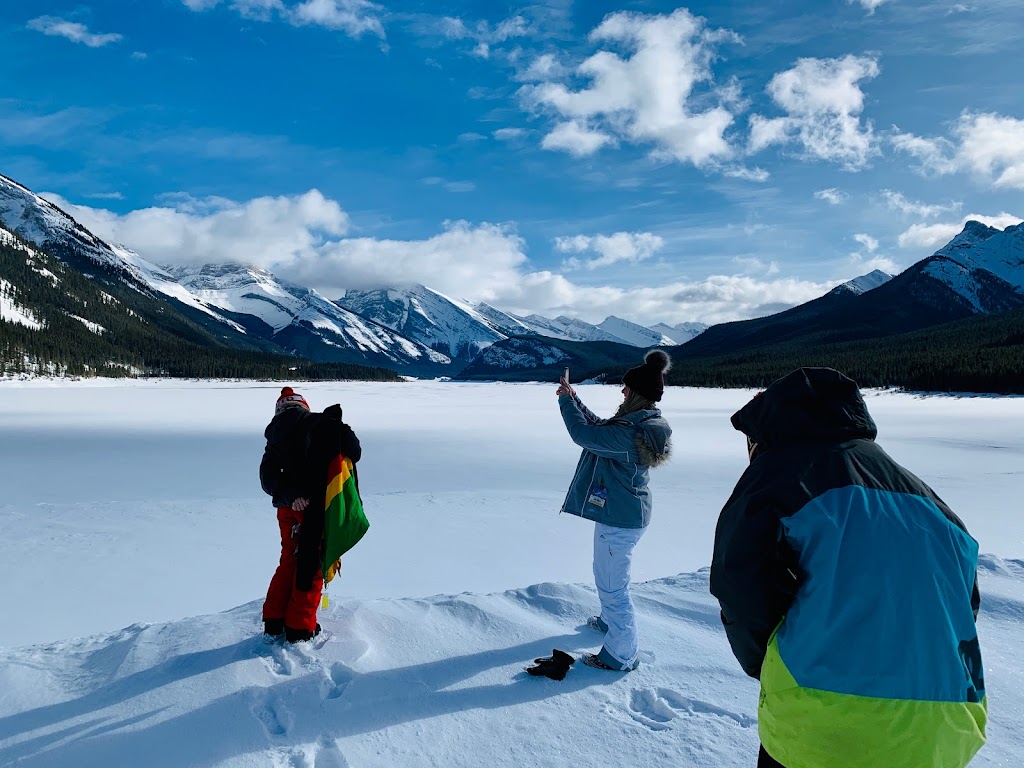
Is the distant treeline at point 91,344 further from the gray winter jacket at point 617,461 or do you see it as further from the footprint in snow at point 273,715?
the gray winter jacket at point 617,461

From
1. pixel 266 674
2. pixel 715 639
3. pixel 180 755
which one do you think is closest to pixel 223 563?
pixel 266 674

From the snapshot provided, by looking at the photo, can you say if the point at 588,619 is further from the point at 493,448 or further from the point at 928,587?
the point at 493,448

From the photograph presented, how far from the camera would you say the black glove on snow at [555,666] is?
12.0 feet

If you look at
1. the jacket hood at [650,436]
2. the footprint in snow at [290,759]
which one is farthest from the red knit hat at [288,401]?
the jacket hood at [650,436]

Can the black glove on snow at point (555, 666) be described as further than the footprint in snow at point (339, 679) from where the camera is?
Yes

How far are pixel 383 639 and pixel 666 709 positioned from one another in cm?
199

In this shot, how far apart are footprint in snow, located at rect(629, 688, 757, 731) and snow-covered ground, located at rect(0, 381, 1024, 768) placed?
1cm

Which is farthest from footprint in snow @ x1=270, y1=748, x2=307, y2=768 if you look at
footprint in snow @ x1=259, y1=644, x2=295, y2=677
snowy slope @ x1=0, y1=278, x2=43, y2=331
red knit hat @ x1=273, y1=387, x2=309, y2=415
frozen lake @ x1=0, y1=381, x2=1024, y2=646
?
snowy slope @ x1=0, y1=278, x2=43, y2=331

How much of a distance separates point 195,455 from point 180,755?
13.2m

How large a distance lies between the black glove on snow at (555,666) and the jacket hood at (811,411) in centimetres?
246

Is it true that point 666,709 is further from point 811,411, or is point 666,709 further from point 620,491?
point 811,411

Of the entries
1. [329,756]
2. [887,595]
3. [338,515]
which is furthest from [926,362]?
[329,756]

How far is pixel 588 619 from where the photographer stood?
4.51m

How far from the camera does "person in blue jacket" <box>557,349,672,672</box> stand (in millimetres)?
3660
